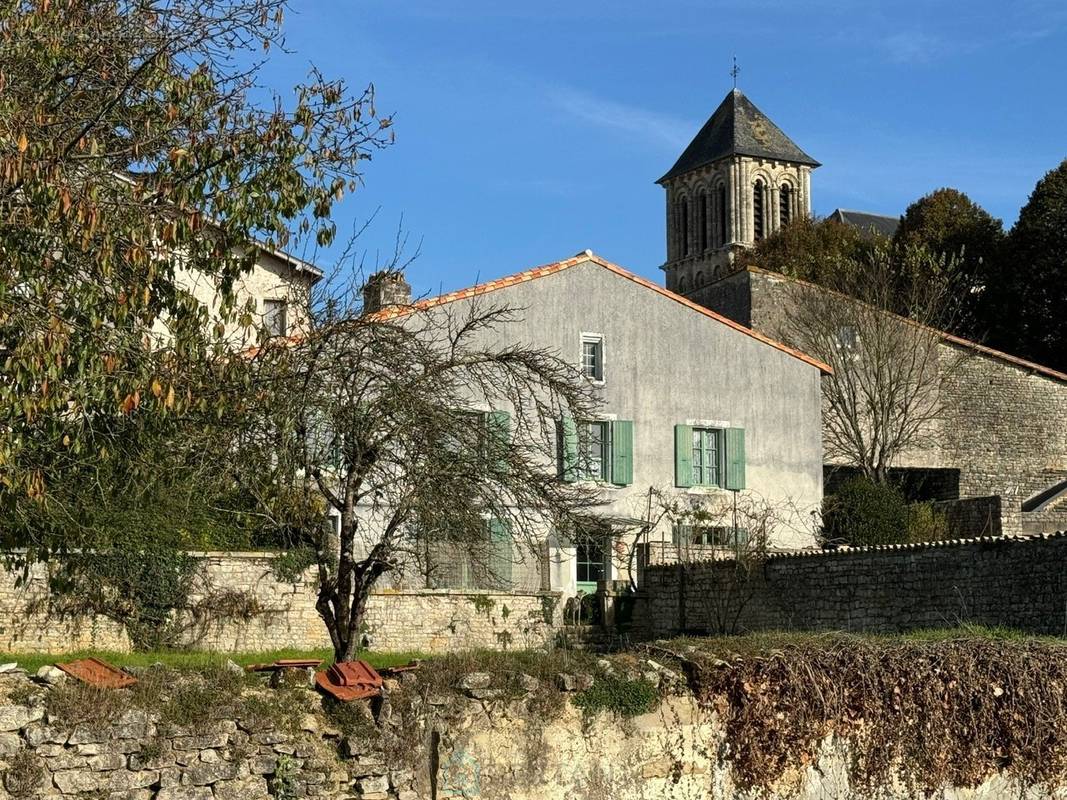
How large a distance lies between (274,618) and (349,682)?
1252 cm

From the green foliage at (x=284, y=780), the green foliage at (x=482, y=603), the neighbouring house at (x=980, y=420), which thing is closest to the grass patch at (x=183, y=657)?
the green foliage at (x=482, y=603)

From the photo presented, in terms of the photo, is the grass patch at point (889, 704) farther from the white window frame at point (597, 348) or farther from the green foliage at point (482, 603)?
the white window frame at point (597, 348)

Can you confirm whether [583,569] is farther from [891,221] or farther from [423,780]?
[891,221]

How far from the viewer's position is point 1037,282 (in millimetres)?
40750

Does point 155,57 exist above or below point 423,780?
above

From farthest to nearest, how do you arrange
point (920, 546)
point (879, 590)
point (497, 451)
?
1. point (879, 590)
2. point (920, 546)
3. point (497, 451)

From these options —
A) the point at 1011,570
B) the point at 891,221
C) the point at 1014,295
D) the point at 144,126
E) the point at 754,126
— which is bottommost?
the point at 1011,570

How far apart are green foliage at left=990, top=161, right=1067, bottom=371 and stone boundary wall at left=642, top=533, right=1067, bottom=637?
21.2 meters

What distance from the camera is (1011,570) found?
1764cm

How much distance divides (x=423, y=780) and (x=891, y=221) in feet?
210

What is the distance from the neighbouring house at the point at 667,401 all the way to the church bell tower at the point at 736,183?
44.4m

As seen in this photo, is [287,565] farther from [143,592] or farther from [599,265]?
[599,265]

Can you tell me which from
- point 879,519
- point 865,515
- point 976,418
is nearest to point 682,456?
point 865,515

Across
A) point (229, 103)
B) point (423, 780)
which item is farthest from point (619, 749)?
point (229, 103)
